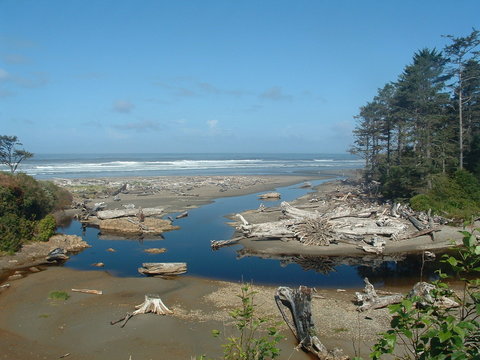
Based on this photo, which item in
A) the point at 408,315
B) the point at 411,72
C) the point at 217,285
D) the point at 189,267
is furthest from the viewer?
the point at 411,72

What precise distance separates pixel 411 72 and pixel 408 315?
3723 cm

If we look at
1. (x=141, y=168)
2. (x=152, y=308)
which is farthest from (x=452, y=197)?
(x=141, y=168)

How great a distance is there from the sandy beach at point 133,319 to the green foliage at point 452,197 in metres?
13.7

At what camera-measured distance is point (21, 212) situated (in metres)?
23.1

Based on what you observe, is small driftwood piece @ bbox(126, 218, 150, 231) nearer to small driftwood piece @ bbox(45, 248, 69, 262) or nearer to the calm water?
the calm water

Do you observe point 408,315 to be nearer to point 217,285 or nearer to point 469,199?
point 217,285

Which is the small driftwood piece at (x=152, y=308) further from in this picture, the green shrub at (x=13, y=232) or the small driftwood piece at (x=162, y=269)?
the green shrub at (x=13, y=232)

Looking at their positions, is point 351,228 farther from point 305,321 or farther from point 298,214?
point 305,321

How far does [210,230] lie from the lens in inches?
1145

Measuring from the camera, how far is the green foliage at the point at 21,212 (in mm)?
21422

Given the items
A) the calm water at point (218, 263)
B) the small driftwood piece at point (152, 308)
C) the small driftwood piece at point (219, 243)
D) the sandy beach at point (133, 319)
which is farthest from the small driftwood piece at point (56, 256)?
the small driftwood piece at point (152, 308)

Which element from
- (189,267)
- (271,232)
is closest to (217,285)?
(189,267)

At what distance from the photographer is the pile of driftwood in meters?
24.0

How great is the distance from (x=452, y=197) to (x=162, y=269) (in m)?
23.2
